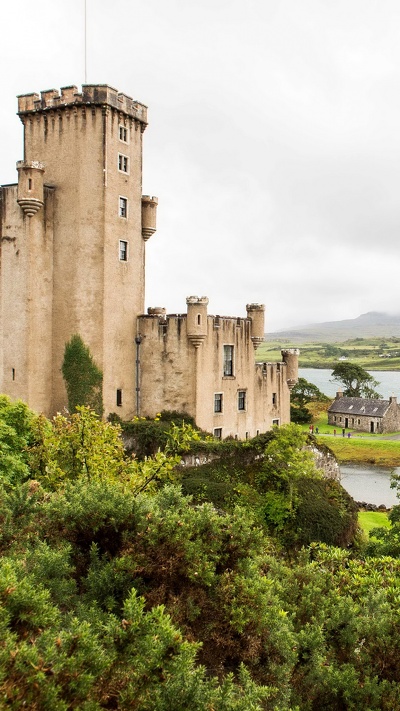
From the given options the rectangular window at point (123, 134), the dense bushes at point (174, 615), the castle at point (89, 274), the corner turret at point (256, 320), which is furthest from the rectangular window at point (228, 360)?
the dense bushes at point (174, 615)

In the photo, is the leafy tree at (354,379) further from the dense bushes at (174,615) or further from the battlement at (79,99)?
the dense bushes at (174,615)

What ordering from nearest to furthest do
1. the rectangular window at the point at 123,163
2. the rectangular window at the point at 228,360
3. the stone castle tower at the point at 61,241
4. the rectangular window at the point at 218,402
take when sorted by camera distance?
the stone castle tower at the point at 61,241 → the rectangular window at the point at 123,163 → the rectangular window at the point at 218,402 → the rectangular window at the point at 228,360

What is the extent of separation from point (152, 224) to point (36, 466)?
21.7 m

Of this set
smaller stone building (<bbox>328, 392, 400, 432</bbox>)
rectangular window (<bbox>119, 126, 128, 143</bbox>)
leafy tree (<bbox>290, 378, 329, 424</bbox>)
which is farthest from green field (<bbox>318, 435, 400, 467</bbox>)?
rectangular window (<bbox>119, 126, 128, 143</bbox>)

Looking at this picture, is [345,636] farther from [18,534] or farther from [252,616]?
[18,534]

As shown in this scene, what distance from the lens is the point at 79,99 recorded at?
35.1 m

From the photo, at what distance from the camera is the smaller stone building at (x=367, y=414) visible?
9431 cm

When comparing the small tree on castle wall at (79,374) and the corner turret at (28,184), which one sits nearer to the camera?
the corner turret at (28,184)

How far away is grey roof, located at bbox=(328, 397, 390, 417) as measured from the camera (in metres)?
94.8

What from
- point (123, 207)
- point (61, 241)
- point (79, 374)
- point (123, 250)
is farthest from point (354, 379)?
point (61, 241)

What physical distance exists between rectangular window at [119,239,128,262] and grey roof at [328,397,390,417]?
67239mm

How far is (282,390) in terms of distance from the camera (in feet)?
157

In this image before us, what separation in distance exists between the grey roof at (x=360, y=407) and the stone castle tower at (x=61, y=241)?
67179 millimetres

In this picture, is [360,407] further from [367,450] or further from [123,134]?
[123,134]
